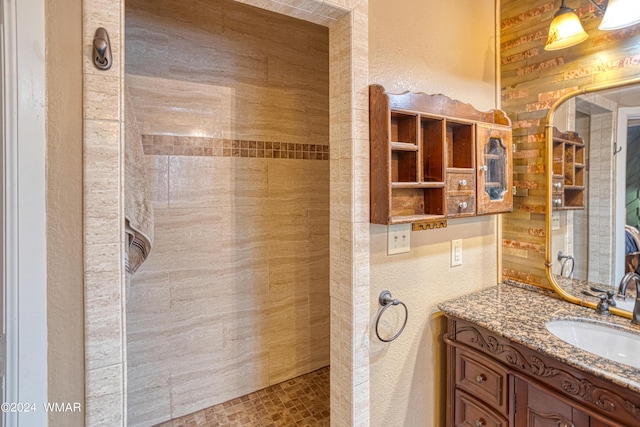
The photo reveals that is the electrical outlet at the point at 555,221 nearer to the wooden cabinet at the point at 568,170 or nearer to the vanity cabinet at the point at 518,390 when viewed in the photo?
the wooden cabinet at the point at 568,170

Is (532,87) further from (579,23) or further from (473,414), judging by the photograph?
(473,414)

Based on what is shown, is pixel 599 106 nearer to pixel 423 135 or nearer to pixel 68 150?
pixel 423 135

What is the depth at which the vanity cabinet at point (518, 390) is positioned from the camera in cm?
95

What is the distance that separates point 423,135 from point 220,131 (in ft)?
4.28

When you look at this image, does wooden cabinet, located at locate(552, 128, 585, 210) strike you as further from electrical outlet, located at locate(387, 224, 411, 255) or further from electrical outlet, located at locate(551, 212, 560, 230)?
electrical outlet, located at locate(387, 224, 411, 255)

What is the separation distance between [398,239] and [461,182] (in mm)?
384

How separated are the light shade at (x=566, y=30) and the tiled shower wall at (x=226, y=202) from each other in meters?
1.47

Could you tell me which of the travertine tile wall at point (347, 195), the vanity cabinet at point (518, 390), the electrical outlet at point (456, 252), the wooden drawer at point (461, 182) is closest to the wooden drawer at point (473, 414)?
the vanity cabinet at point (518, 390)

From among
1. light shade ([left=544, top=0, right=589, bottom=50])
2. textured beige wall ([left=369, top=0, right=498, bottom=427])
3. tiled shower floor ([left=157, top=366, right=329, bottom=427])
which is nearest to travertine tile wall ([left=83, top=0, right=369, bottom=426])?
textured beige wall ([left=369, top=0, right=498, bottom=427])

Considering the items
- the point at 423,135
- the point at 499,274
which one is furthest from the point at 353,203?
the point at 499,274

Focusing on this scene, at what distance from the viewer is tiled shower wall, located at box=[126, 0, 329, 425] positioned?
6.08 feet

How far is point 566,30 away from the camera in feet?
4.52

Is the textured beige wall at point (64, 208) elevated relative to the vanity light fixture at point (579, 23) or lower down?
lower down

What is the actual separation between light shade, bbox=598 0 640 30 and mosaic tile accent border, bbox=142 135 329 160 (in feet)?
5.49
